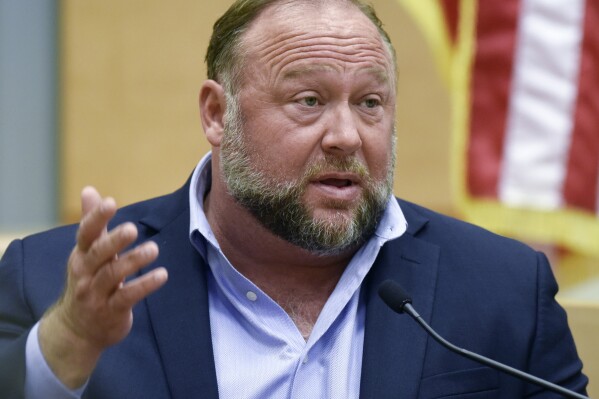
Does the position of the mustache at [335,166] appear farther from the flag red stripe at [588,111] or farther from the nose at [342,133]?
the flag red stripe at [588,111]

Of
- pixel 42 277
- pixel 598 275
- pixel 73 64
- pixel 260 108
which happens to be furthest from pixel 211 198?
pixel 598 275

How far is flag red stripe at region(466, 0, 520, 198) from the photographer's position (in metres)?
3.92

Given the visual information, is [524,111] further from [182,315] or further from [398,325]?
[182,315]

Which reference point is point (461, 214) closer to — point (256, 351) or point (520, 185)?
point (520, 185)

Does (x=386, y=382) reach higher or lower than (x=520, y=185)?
higher

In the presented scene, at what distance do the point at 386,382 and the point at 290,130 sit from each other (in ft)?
2.03

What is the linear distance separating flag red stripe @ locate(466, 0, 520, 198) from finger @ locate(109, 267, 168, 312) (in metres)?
2.36

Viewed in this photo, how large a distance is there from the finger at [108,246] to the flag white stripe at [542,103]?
7.96 ft

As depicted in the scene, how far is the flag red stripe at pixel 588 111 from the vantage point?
3.86m

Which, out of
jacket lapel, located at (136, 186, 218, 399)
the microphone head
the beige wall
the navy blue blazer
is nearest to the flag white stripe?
the beige wall

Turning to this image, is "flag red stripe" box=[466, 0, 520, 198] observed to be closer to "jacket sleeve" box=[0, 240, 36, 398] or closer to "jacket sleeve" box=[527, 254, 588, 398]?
"jacket sleeve" box=[527, 254, 588, 398]

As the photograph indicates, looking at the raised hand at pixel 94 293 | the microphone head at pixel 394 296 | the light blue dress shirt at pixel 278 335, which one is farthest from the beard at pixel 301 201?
the raised hand at pixel 94 293

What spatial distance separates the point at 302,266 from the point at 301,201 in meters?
0.21

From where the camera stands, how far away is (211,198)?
2.66m
